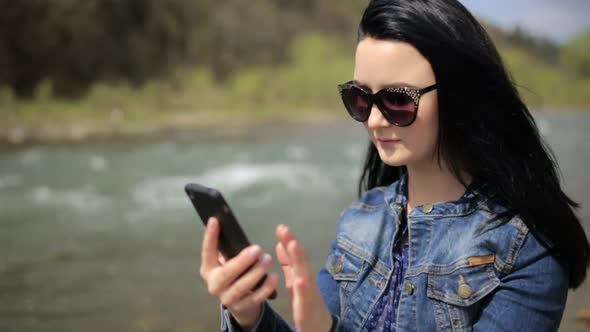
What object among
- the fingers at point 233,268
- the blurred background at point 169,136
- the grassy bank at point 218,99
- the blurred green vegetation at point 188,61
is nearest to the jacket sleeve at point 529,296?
the fingers at point 233,268

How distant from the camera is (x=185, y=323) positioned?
1.92 m

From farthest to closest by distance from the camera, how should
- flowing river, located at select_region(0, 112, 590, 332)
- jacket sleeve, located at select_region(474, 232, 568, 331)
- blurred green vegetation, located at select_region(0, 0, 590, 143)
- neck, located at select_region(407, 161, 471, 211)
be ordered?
blurred green vegetation, located at select_region(0, 0, 590, 143) → flowing river, located at select_region(0, 112, 590, 332) → neck, located at select_region(407, 161, 471, 211) → jacket sleeve, located at select_region(474, 232, 568, 331)

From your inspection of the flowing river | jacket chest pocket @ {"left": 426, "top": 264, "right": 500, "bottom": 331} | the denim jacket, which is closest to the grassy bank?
the flowing river

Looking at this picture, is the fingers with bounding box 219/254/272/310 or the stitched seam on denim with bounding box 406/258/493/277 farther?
the stitched seam on denim with bounding box 406/258/493/277

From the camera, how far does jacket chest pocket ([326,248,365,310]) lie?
0.85 metres

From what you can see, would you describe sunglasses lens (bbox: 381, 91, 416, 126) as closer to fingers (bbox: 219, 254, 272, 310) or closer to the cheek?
the cheek

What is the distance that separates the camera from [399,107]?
747 millimetres

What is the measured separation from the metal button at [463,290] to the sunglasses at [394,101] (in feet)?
0.70

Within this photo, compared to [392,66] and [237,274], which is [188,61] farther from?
[237,274]

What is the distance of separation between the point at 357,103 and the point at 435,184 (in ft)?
0.55

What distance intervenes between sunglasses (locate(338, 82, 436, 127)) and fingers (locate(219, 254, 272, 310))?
0.26m

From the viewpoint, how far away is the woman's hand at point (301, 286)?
2.09ft

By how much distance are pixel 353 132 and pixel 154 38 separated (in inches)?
87.9

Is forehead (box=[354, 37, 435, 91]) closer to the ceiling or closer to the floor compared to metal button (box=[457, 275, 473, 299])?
closer to the ceiling
